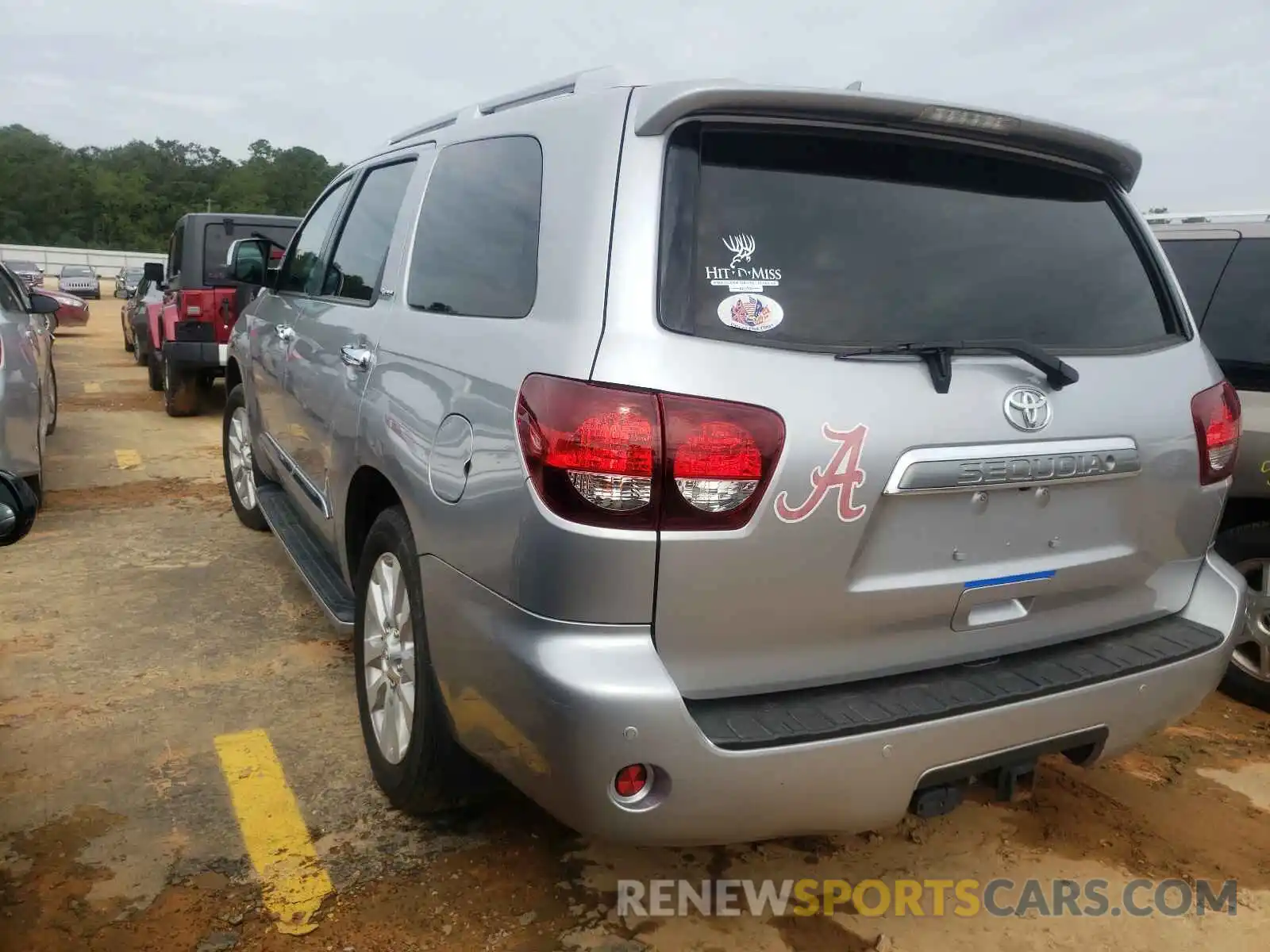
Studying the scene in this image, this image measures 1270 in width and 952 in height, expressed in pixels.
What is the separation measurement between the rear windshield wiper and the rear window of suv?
31mm

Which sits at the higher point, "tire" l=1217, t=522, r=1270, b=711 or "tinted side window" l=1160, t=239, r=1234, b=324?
"tinted side window" l=1160, t=239, r=1234, b=324

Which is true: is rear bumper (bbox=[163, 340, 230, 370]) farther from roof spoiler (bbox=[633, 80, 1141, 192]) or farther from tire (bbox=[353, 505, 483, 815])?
roof spoiler (bbox=[633, 80, 1141, 192])

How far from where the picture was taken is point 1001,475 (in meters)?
2.12

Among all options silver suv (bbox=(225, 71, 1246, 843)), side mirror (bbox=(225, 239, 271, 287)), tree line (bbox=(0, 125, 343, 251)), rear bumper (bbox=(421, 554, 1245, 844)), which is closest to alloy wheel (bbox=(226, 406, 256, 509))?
side mirror (bbox=(225, 239, 271, 287))

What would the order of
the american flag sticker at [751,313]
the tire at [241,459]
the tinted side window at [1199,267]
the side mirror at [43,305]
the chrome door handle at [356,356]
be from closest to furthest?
the american flag sticker at [751,313]
the chrome door handle at [356,356]
the tinted side window at [1199,267]
the tire at [241,459]
the side mirror at [43,305]

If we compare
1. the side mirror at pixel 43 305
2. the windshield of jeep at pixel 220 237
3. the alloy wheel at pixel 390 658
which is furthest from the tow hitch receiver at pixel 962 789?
the windshield of jeep at pixel 220 237

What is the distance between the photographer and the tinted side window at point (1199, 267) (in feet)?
13.3

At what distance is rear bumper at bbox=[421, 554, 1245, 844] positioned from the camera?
1.89 m

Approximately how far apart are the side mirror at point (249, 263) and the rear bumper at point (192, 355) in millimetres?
4540

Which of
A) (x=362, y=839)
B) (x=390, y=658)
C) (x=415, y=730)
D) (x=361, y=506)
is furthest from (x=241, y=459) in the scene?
(x=415, y=730)

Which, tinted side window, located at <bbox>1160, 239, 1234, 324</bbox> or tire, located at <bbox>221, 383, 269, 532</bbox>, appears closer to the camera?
tinted side window, located at <bbox>1160, 239, 1234, 324</bbox>

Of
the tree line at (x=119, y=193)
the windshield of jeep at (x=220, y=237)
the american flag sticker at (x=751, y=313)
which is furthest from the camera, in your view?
the tree line at (x=119, y=193)

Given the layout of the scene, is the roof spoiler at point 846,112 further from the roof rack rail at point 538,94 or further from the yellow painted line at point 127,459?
the yellow painted line at point 127,459

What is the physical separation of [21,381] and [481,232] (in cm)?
386
